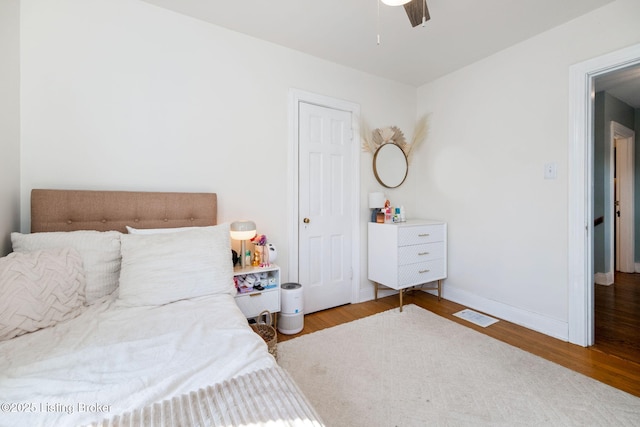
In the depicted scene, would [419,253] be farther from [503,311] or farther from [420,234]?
[503,311]

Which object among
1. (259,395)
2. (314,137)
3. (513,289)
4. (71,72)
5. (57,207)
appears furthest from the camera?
(314,137)

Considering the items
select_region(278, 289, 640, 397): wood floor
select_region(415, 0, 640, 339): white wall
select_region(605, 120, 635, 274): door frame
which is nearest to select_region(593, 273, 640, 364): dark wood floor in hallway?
select_region(278, 289, 640, 397): wood floor

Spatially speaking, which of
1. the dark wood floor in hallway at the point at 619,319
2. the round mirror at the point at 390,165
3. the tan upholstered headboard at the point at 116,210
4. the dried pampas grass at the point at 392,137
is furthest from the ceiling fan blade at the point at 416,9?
the dark wood floor in hallway at the point at 619,319

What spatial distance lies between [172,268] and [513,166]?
2.89 m

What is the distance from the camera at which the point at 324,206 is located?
2.86m

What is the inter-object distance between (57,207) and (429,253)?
3.06 meters

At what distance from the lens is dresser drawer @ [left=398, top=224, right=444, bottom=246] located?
2752mm

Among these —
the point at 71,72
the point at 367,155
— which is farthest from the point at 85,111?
the point at 367,155

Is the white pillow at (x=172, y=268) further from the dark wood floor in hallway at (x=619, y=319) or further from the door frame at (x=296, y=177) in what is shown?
the dark wood floor in hallway at (x=619, y=319)

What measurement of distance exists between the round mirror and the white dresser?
59 centimetres

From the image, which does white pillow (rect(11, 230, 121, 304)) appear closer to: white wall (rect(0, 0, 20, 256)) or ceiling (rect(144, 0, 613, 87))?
white wall (rect(0, 0, 20, 256))

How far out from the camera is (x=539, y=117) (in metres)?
2.41

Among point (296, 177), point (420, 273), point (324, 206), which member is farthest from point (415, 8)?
point (420, 273)

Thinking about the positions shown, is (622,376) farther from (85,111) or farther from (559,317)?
(85,111)
